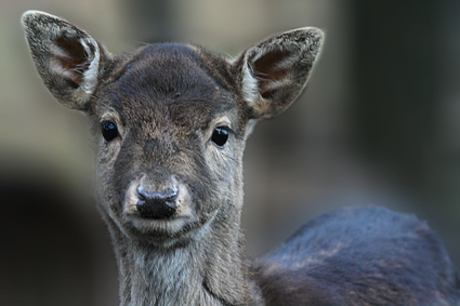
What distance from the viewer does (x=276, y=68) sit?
3.64 m

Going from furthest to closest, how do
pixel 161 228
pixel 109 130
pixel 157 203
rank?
pixel 109 130 < pixel 161 228 < pixel 157 203

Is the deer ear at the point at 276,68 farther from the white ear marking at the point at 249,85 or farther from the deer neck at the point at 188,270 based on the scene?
the deer neck at the point at 188,270

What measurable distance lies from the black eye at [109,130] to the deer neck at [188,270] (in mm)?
522

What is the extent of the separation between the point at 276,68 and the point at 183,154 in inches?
39.3

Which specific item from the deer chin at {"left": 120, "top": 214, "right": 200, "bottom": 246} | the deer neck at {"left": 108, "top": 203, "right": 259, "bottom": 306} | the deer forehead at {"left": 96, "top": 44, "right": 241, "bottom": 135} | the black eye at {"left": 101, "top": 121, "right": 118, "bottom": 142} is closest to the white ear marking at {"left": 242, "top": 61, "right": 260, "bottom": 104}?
the deer forehead at {"left": 96, "top": 44, "right": 241, "bottom": 135}

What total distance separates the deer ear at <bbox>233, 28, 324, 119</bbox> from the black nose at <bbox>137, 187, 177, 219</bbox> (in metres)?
1.03

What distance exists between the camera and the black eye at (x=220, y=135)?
3266 millimetres

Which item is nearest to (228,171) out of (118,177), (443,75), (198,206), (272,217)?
(198,206)

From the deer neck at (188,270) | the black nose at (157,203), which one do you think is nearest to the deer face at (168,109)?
the black nose at (157,203)

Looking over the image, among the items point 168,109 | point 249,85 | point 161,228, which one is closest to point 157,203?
point 161,228

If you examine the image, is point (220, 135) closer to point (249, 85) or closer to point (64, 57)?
point (249, 85)

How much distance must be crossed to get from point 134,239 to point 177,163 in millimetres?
554

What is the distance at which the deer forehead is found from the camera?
306 cm

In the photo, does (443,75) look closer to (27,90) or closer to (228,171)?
(27,90)
